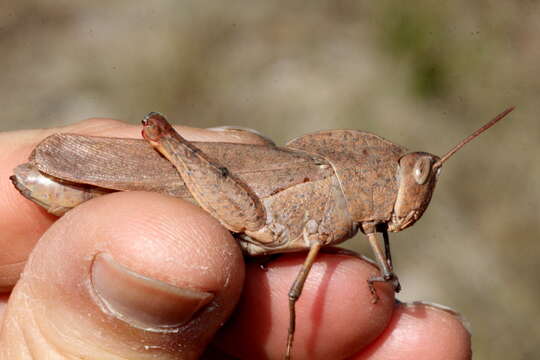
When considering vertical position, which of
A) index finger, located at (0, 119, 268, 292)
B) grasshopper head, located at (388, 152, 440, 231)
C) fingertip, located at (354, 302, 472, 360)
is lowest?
→ fingertip, located at (354, 302, 472, 360)

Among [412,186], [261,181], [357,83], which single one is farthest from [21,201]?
[357,83]

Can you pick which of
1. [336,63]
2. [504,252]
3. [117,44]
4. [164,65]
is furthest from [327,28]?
[504,252]

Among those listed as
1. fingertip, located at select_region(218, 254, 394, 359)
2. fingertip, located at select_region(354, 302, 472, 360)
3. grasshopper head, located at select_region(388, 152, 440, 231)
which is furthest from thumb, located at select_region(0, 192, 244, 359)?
fingertip, located at select_region(354, 302, 472, 360)

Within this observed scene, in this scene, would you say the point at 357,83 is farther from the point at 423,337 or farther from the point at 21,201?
the point at 21,201

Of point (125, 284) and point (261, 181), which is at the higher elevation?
point (261, 181)

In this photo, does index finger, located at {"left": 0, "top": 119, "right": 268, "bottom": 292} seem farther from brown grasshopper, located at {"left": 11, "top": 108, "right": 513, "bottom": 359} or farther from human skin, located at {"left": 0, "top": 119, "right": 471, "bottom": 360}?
human skin, located at {"left": 0, "top": 119, "right": 471, "bottom": 360}

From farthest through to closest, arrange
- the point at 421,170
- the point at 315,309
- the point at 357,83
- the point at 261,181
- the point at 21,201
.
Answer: the point at 357,83 < the point at 21,201 < the point at 315,309 < the point at 421,170 < the point at 261,181

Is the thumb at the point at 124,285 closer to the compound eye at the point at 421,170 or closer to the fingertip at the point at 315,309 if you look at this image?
the fingertip at the point at 315,309
